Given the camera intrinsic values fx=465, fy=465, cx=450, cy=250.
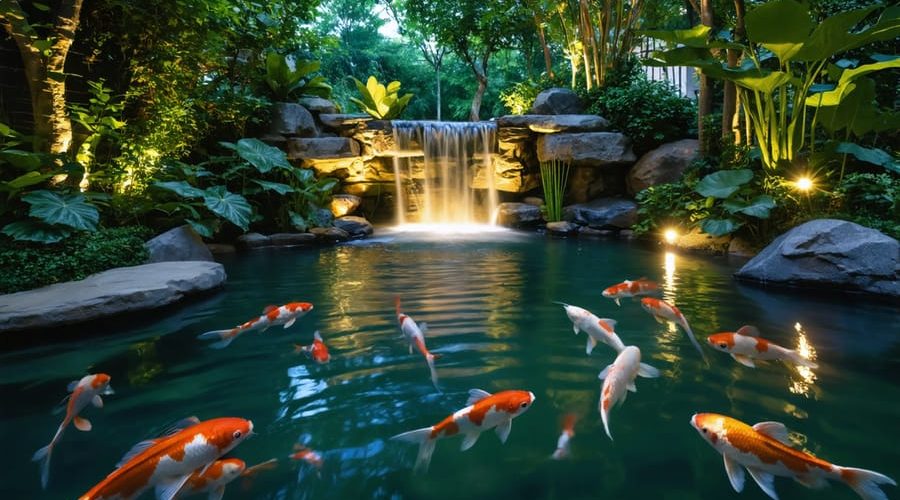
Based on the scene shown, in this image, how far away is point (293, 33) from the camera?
10.2 m

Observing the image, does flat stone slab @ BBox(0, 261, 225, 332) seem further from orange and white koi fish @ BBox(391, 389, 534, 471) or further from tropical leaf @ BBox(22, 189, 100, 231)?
orange and white koi fish @ BBox(391, 389, 534, 471)

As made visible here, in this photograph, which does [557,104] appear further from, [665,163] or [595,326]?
[595,326]

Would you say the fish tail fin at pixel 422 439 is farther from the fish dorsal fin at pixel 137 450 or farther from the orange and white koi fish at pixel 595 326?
the orange and white koi fish at pixel 595 326

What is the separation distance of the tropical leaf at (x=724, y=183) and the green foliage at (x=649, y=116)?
3.89 metres

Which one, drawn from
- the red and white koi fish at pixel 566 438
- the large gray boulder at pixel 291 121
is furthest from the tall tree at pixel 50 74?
the red and white koi fish at pixel 566 438

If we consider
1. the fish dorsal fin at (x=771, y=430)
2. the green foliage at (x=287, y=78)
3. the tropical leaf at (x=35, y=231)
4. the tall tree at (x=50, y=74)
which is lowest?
the fish dorsal fin at (x=771, y=430)

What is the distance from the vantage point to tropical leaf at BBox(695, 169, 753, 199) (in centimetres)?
675

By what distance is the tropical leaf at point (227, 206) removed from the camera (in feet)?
23.6

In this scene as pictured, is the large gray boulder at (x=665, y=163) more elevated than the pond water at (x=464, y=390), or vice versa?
the large gray boulder at (x=665, y=163)

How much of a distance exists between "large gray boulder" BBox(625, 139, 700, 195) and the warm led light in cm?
164

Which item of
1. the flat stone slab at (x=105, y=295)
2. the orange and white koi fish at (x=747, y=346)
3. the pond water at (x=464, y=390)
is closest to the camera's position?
the pond water at (x=464, y=390)

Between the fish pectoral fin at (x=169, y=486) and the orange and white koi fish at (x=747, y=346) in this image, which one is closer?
the fish pectoral fin at (x=169, y=486)

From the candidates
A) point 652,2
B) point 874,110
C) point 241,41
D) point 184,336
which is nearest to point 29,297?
point 184,336

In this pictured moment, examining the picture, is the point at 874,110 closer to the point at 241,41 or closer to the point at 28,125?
the point at 241,41
